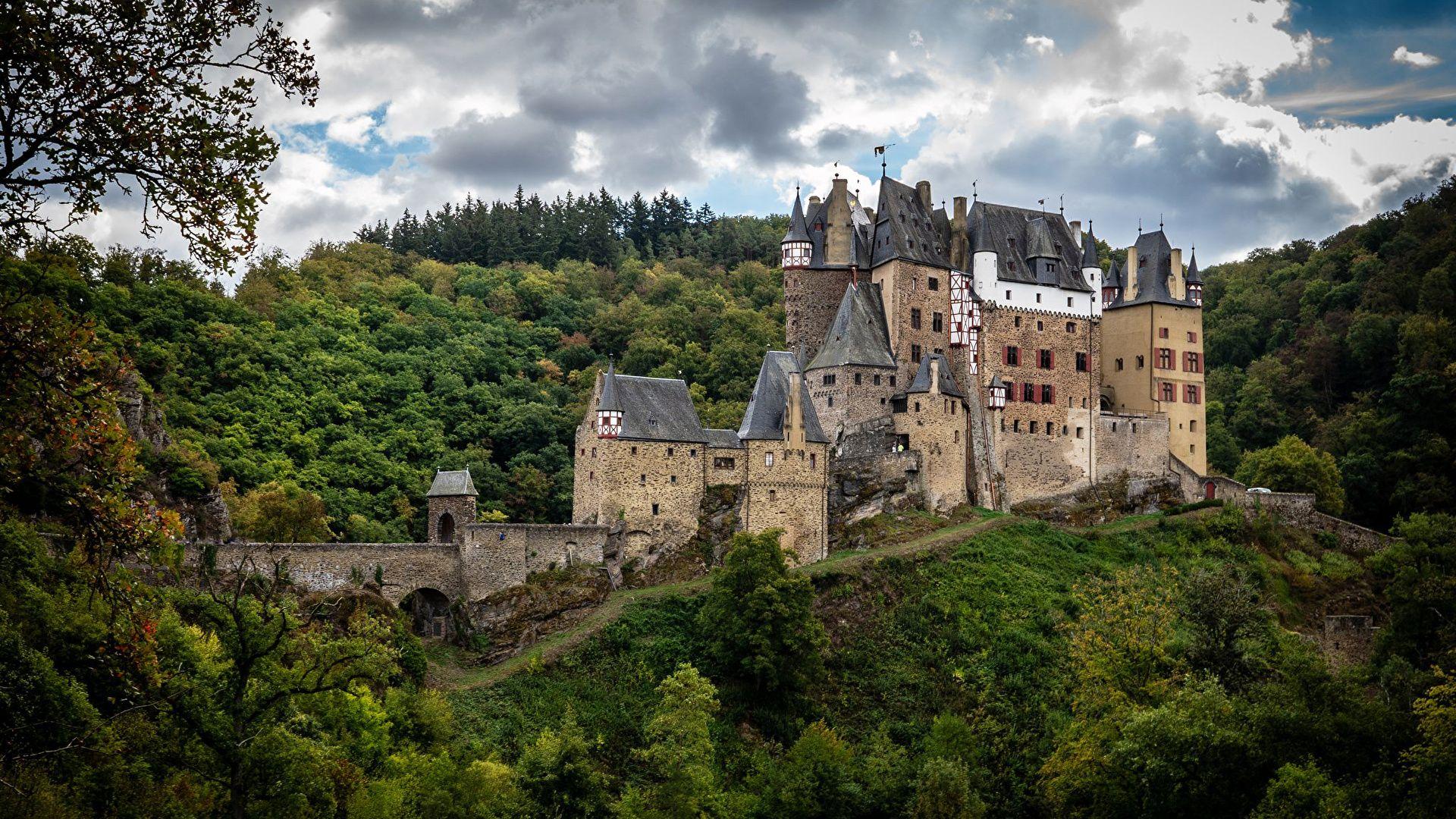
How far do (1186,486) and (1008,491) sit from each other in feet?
27.4

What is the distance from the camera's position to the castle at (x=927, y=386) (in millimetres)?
50344

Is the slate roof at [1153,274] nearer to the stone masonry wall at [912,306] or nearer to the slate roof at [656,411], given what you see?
the stone masonry wall at [912,306]

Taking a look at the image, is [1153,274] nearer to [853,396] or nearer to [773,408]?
[853,396]

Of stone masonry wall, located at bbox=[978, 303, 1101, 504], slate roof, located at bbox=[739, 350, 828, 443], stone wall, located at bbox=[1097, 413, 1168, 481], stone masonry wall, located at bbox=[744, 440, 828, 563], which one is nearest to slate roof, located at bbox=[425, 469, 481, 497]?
stone masonry wall, located at bbox=[744, 440, 828, 563]

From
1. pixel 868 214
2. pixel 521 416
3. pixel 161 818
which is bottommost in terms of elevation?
pixel 161 818

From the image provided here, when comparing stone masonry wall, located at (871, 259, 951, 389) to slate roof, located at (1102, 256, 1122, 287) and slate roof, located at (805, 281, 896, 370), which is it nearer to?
slate roof, located at (805, 281, 896, 370)

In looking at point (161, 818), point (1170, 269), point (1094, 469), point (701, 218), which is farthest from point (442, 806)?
point (701, 218)

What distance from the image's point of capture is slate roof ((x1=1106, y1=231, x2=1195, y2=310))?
6278 cm

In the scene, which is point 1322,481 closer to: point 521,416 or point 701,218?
point 521,416

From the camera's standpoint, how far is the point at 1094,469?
197ft

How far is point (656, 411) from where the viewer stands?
5069cm

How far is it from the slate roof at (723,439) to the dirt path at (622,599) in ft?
16.6

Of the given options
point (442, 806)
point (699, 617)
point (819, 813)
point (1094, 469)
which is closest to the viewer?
point (442, 806)

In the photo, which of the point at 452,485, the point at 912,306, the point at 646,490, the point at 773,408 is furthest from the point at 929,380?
the point at 452,485
